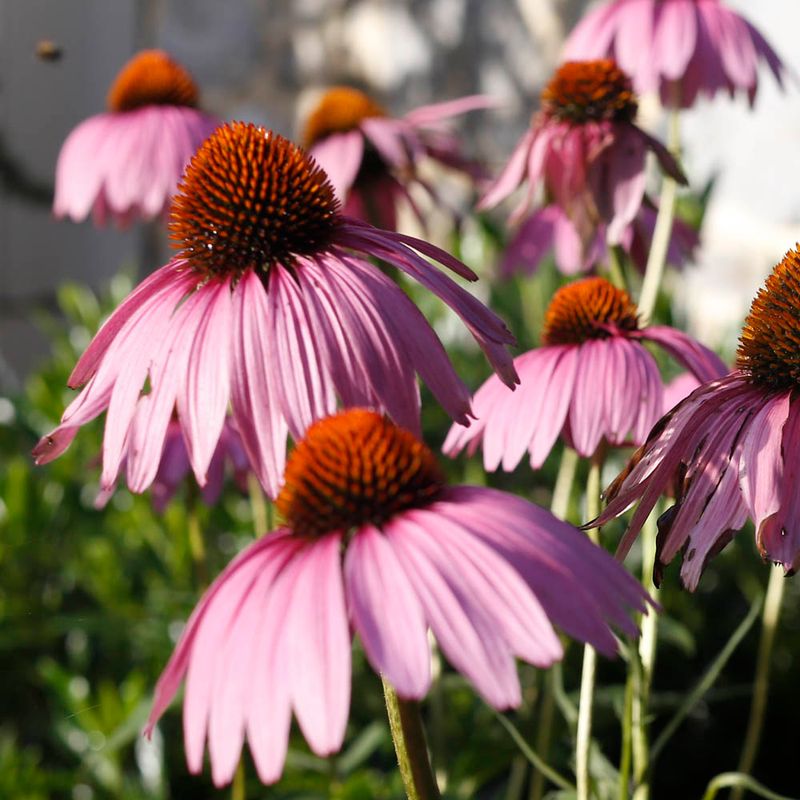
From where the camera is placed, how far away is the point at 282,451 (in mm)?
569

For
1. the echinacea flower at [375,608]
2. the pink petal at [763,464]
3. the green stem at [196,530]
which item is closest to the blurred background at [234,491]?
the green stem at [196,530]

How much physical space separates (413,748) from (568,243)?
2.77 ft

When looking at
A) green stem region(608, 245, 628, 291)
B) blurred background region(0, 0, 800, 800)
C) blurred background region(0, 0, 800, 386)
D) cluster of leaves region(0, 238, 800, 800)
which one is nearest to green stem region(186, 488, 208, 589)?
blurred background region(0, 0, 800, 800)

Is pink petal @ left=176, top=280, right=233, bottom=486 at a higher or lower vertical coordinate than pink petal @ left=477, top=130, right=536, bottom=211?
lower

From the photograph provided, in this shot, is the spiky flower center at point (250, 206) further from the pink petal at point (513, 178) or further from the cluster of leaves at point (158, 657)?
the cluster of leaves at point (158, 657)

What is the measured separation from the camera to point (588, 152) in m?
0.99

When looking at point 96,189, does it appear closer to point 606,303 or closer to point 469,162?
point 469,162

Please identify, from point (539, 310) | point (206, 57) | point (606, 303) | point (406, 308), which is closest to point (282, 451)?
point (406, 308)

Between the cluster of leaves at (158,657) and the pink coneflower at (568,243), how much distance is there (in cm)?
40

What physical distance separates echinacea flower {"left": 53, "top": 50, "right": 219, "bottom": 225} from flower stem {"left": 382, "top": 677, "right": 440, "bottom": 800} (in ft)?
2.59

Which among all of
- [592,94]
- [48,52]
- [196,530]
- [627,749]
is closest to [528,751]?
[627,749]

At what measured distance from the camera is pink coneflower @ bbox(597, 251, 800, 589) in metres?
0.54

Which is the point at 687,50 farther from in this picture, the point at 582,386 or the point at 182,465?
the point at 182,465

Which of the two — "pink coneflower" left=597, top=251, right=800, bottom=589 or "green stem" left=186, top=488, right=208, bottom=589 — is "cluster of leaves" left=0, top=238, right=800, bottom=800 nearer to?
"green stem" left=186, top=488, right=208, bottom=589
